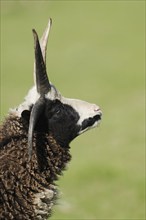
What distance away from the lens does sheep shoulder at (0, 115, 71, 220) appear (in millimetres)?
7758

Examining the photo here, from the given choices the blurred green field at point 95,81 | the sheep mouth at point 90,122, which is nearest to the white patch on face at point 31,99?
the sheep mouth at point 90,122

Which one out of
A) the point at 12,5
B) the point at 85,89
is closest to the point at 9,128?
the point at 85,89

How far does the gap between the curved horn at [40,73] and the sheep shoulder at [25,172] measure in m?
0.34

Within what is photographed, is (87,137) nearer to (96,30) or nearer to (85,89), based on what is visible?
(85,89)

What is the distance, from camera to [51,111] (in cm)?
809

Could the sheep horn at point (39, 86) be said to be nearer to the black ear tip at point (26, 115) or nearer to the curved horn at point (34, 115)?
the curved horn at point (34, 115)

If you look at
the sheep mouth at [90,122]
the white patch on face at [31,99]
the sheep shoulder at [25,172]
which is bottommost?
the sheep shoulder at [25,172]

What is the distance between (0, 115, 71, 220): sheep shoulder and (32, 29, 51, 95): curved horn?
13.3 inches

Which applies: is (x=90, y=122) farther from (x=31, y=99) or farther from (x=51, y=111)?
(x=31, y=99)

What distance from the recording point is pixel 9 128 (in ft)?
26.2

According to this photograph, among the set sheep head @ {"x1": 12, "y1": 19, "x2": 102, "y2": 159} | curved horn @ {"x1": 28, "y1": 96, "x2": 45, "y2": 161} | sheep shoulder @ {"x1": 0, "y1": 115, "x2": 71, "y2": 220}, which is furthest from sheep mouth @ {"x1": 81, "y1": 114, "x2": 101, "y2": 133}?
curved horn @ {"x1": 28, "y1": 96, "x2": 45, "y2": 161}

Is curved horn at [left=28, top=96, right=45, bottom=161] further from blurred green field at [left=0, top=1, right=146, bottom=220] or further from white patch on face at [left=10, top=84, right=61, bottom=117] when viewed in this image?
blurred green field at [left=0, top=1, right=146, bottom=220]

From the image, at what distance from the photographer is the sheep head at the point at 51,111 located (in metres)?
7.65

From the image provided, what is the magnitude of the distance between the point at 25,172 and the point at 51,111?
0.63 metres
